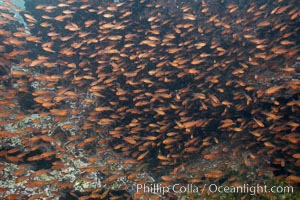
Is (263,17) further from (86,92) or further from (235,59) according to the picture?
(86,92)

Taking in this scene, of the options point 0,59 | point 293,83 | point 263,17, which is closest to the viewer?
point 293,83

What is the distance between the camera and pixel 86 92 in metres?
10.7

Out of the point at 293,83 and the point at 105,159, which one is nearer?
the point at 293,83

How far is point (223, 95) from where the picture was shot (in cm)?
950

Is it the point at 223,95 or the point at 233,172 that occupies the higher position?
the point at 223,95

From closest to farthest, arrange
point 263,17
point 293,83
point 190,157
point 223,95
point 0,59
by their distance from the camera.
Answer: point 293,83, point 190,157, point 223,95, point 0,59, point 263,17

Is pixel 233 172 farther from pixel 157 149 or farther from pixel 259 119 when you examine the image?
pixel 157 149

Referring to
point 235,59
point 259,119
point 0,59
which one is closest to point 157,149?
point 259,119

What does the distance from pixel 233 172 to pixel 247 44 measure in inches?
203

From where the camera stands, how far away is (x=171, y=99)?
980cm

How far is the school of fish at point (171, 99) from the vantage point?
795 cm

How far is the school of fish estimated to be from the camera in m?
7.95

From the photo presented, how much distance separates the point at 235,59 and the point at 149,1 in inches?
200

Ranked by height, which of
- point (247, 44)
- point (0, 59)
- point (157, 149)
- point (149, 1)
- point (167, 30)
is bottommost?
point (157, 149)
